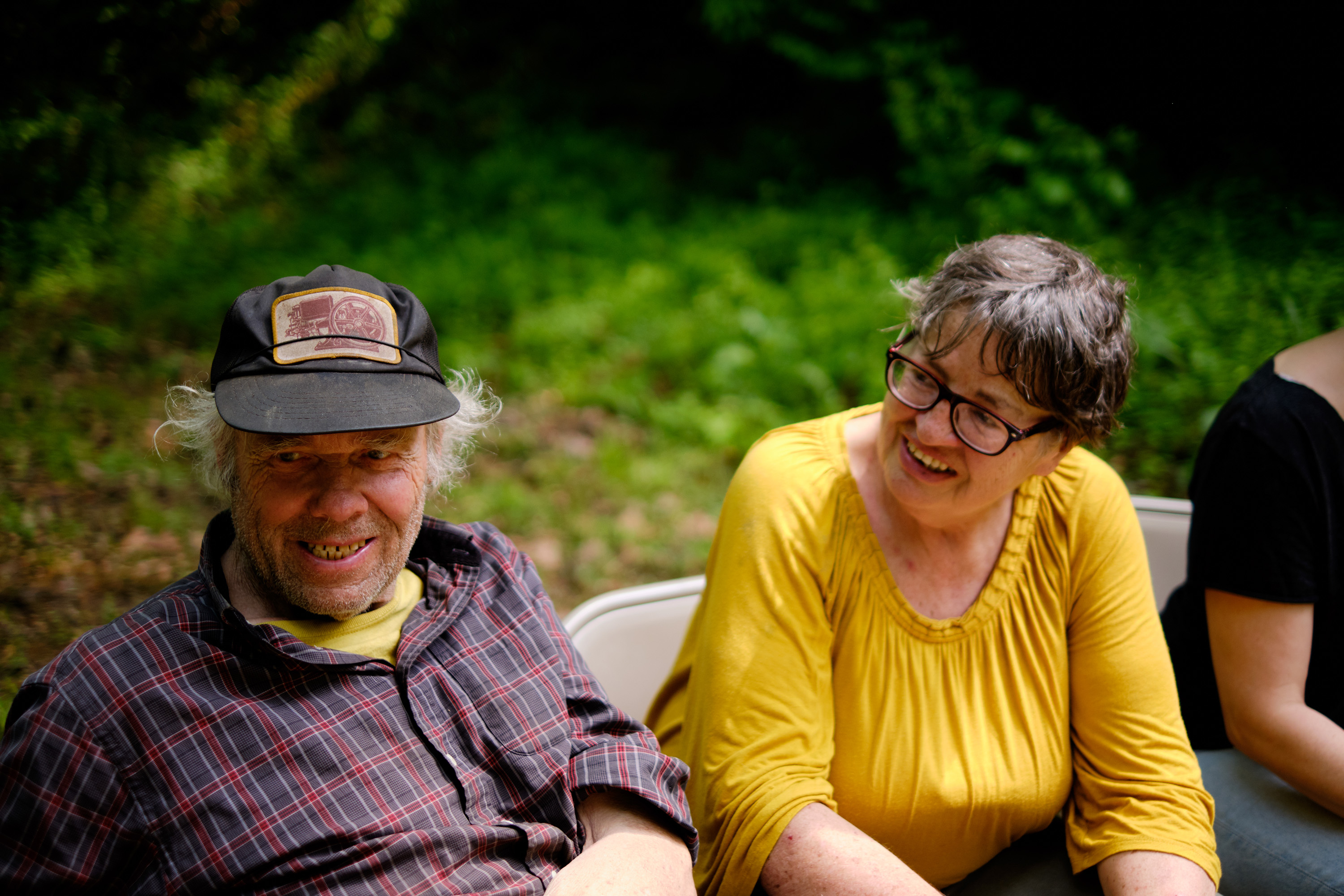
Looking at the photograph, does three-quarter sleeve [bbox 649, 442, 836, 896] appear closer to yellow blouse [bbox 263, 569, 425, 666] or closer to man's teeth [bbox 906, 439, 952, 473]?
man's teeth [bbox 906, 439, 952, 473]

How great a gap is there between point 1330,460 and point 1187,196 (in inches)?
141

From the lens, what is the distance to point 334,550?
1474 mm

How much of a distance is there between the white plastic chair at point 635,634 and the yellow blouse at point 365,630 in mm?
497

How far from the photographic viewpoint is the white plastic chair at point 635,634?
2.11 m

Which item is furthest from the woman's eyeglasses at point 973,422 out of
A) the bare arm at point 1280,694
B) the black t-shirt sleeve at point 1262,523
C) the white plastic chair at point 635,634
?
the white plastic chair at point 635,634

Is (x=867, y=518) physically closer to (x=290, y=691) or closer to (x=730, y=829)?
(x=730, y=829)

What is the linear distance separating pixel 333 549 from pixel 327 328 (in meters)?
0.35

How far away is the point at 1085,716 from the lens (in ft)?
5.88

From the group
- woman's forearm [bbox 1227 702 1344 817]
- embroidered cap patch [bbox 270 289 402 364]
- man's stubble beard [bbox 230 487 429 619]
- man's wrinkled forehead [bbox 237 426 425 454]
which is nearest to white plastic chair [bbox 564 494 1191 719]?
woman's forearm [bbox 1227 702 1344 817]

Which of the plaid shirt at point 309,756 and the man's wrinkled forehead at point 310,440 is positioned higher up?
the man's wrinkled forehead at point 310,440

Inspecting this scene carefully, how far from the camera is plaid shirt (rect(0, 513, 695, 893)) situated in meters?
1.24

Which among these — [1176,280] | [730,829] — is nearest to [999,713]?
[730,829]

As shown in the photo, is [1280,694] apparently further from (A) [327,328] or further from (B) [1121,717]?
(A) [327,328]

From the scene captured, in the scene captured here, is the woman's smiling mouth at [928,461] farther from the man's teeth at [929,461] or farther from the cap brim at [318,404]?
the cap brim at [318,404]
